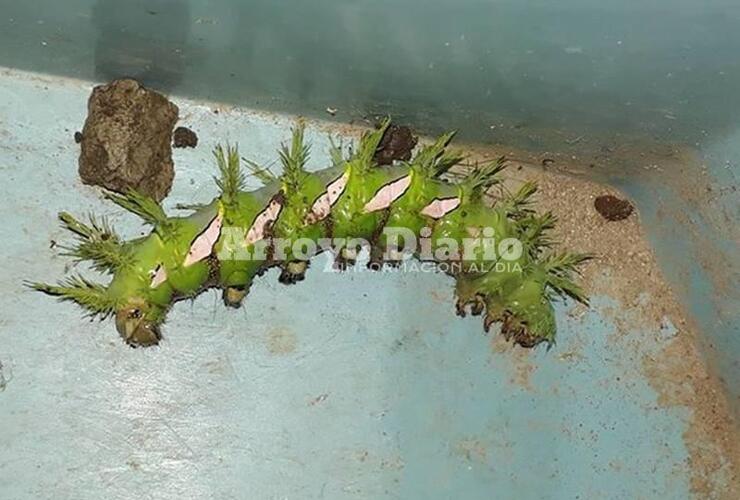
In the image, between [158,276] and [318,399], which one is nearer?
[158,276]

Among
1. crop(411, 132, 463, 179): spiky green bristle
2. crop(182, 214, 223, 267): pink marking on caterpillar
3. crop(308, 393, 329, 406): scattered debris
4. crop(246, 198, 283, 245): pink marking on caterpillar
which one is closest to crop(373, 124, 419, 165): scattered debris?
crop(411, 132, 463, 179): spiky green bristle

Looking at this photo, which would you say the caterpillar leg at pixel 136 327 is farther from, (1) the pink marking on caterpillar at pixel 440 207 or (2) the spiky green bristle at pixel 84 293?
(1) the pink marking on caterpillar at pixel 440 207

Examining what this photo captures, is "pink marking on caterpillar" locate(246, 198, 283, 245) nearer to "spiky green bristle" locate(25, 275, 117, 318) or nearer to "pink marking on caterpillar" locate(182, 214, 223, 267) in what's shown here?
"pink marking on caterpillar" locate(182, 214, 223, 267)

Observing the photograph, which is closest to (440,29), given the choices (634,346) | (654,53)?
(654,53)

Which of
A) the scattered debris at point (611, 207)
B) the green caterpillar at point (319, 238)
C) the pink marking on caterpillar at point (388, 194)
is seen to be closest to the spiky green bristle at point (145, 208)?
the green caterpillar at point (319, 238)

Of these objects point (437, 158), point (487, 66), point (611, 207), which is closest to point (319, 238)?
point (437, 158)

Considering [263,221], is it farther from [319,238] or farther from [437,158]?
[437,158]
